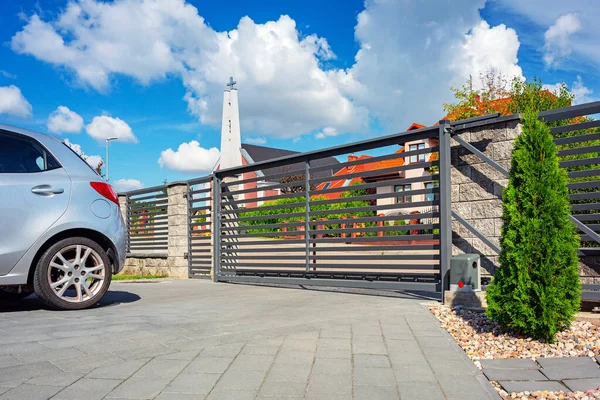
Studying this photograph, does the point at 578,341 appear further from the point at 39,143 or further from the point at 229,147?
the point at 229,147

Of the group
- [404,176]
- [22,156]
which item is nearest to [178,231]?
[22,156]

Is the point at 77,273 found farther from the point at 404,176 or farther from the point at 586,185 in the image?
the point at 404,176

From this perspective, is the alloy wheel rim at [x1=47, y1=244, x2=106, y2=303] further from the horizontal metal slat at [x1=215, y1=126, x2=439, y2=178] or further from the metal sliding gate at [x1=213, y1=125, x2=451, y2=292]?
the horizontal metal slat at [x1=215, y1=126, x2=439, y2=178]

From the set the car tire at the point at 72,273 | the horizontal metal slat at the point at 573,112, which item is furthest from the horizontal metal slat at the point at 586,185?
the car tire at the point at 72,273

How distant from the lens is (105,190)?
236 inches

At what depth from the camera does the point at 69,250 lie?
5.69 metres

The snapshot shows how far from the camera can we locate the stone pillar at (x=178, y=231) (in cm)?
1172

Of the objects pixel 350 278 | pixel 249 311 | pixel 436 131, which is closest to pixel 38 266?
pixel 249 311

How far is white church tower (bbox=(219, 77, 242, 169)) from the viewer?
36.1 m

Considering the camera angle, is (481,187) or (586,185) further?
(481,187)

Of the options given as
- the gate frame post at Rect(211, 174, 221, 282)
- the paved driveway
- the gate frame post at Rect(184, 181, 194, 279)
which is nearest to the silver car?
the paved driveway

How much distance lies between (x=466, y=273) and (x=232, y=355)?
325cm

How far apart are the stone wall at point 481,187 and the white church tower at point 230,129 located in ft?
98.2

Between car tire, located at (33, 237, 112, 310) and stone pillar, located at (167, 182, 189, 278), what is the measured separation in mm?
5673
